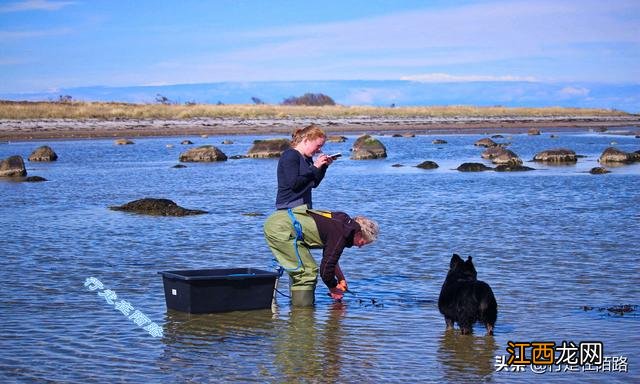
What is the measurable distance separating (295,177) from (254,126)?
56.7m

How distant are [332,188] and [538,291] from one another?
47.2 ft

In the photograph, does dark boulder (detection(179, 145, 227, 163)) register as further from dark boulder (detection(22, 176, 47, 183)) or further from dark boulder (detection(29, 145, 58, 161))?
dark boulder (detection(22, 176, 47, 183))

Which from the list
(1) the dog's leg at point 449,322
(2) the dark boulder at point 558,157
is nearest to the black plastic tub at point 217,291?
(1) the dog's leg at point 449,322

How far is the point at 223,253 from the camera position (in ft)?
46.0

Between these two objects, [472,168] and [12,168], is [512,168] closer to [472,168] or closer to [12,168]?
[472,168]

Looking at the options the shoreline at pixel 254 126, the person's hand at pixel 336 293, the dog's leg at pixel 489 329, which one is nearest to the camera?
the dog's leg at pixel 489 329

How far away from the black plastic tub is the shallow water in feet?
0.46

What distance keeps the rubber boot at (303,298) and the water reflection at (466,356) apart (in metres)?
1.71

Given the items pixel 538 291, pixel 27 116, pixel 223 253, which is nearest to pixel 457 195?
pixel 223 253

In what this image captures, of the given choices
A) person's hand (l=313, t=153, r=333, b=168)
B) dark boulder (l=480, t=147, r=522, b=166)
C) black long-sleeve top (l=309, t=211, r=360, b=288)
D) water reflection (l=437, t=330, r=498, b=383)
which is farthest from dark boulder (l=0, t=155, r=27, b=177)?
water reflection (l=437, t=330, r=498, b=383)

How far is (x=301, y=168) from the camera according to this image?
32.9 ft

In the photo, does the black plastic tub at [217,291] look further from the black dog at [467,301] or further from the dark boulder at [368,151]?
the dark boulder at [368,151]

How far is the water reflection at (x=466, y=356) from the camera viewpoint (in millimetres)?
7883

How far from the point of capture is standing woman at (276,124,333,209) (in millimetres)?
9977
